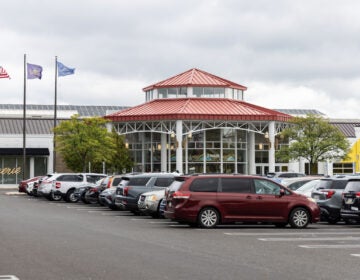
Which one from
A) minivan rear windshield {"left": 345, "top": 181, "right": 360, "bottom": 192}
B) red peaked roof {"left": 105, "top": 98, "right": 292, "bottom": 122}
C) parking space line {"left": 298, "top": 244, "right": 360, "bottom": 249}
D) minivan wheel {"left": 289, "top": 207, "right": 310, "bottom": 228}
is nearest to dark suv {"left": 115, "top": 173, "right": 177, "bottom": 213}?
minivan wheel {"left": 289, "top": 207, "right": 310, "bottom": 228}

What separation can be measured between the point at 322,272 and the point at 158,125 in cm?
6067

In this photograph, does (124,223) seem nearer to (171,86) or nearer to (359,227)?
(359,227)

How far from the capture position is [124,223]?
2627 cm

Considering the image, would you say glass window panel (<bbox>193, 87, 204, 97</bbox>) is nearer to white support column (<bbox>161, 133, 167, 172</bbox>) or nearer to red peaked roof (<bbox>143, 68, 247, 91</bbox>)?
red peaked roof (<bbox>143, 68, 247, 91</bbox>)

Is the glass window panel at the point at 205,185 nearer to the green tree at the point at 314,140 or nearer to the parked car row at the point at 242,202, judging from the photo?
the parked car row at the point at 242,202

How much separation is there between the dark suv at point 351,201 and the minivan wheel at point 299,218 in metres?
1.18

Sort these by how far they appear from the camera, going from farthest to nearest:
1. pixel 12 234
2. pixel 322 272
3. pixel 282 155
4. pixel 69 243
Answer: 1. pixel 282 155
2. pixel 12 234
3. pixel 69 243
4. pixel 322 272

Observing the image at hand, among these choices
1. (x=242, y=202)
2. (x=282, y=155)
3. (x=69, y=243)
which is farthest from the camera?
(x=282, y=155)

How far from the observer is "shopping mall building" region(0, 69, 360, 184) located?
71.2 meters

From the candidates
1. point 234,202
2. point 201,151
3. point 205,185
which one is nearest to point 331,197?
point 234,202

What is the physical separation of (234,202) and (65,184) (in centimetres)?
2343

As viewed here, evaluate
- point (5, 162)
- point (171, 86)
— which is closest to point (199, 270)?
point (171, 86)

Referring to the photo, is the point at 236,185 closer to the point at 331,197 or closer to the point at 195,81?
the point at 331,197

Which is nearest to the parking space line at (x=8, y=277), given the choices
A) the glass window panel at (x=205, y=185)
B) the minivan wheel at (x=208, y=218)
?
the minivan wheel at (x=208, y=218)
